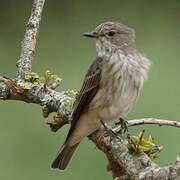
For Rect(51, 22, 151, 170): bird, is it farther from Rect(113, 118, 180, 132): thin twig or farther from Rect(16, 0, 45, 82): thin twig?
Rect(113, 118, 180, 132): thin twig

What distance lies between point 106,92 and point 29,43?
45 centimetres

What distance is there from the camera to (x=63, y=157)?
17.6ft

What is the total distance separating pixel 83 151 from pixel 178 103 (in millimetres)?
573

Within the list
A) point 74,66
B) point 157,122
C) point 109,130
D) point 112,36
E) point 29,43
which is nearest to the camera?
point 157,122

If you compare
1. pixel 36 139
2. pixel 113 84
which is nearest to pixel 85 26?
pixel 36 139

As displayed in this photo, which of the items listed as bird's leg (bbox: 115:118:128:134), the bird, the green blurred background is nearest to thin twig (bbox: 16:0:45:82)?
the bird

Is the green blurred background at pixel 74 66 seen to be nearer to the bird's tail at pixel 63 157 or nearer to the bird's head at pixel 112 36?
the bird's tail at pixel 63 157

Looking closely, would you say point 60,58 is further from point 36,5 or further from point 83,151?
point 36,5

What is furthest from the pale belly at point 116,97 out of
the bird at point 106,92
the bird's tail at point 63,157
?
the bird's tail at point 63,157

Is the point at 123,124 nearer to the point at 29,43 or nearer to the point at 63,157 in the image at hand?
the point at 63,157

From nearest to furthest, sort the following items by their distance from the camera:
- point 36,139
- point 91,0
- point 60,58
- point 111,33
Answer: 1. point 111,33
2. point 36,139
3. point 60,58
4. point 91,0

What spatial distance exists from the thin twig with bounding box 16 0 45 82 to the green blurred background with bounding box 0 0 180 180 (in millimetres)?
734

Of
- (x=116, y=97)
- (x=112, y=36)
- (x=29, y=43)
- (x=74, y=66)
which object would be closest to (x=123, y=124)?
(x=116, y=97)

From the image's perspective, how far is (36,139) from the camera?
19.8 ft
